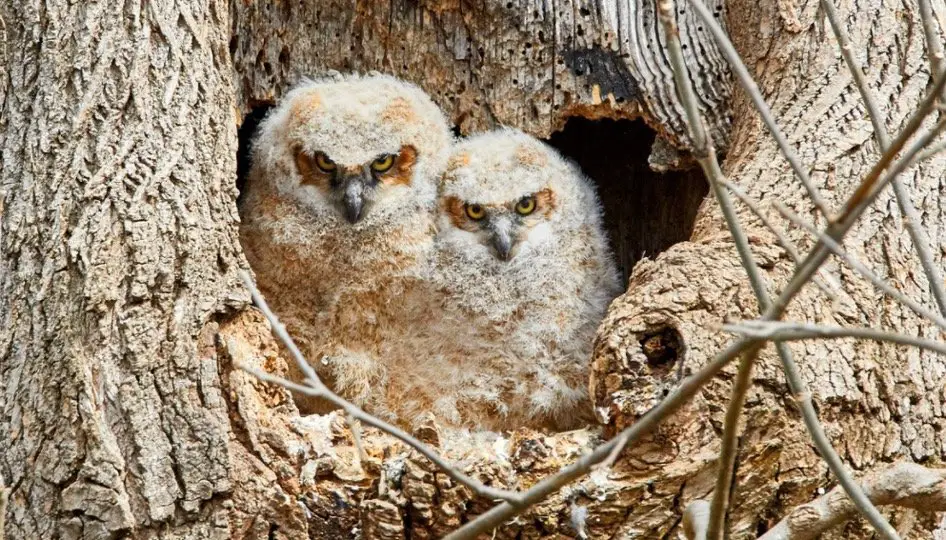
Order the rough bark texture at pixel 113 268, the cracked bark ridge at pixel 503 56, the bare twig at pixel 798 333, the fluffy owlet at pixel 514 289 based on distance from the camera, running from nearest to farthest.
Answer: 1. the bare twig at pixel 798 333
2. the rough bark texture at pixel 113 268
3. the fluffy owlet at pixel 514 289
4. the cracked bark ridge at pixel 503 56

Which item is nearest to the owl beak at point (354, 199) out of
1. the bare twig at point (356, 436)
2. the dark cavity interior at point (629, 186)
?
the bare twig at point (356, 436)

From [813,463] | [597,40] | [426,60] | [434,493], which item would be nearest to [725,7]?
[597,40]

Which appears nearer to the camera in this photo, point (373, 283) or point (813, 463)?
point (813, 463)

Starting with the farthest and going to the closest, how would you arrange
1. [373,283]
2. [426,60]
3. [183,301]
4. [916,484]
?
[426,60] → [373,283] → [183,301] → [916,484]

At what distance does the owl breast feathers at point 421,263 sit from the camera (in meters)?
3.84

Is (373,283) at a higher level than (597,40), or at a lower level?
lower

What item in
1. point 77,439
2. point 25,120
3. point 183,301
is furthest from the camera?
point 25,120

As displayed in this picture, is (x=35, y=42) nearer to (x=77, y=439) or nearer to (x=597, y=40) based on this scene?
(x=77, y=439)

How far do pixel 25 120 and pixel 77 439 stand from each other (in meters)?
0.93

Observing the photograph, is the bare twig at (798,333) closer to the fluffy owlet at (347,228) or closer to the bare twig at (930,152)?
the bare twig at (930,152)

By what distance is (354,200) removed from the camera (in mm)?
3875

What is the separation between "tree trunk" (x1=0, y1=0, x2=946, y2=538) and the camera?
9.05 feet

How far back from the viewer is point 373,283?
3.95 meters

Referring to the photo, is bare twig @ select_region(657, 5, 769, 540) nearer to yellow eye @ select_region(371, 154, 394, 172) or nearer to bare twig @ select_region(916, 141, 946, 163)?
bare twig @ select_region(916, 141, 946, 163)
